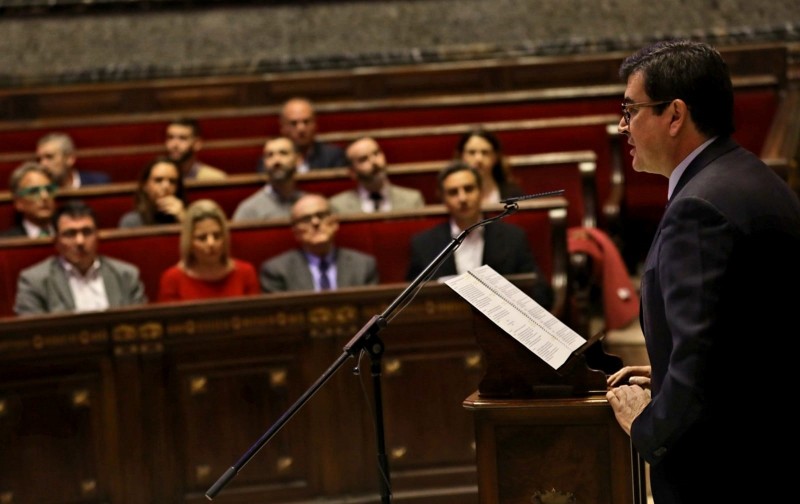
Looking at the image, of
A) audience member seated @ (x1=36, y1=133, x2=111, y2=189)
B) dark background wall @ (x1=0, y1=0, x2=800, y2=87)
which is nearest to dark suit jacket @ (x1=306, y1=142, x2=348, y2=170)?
audience member seated @ (x1=36, y1=133, x2=111, y2=189)

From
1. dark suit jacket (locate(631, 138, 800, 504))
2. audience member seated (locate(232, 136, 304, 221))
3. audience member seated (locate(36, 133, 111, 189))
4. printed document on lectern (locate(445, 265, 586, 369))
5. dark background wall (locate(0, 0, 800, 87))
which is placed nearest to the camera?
dark suit jacket (locate(631, 138, 800, 504))

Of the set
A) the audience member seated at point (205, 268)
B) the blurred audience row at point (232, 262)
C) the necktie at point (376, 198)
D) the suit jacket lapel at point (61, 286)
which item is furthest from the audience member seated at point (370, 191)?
the suit jacket lapel at point (61, 286)

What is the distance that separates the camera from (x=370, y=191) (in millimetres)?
4496

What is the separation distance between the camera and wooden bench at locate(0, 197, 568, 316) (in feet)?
12.8

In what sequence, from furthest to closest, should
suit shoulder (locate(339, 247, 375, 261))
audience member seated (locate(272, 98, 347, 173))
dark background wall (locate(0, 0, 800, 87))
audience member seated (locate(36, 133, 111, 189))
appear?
dark background wall (locate(0, 0, 800, 87))
audience member seated (locate(272, 98, 347, 173))
audience member seated (locate(36, 133, 111, 189))
suit shoulder (locate(339, 247, 375, 261))

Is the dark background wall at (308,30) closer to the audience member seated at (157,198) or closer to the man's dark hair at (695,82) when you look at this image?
the audience member seated at (157,198)

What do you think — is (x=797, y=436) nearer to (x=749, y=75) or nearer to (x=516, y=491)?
(x=516, y=491)

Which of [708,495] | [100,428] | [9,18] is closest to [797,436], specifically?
[708,495]

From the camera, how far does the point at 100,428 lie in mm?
3270

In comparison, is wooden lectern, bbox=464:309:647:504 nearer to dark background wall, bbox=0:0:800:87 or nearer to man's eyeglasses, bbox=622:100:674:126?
man's eyeglasses, bbox=622:100:674:126

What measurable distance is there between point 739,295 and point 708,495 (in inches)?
10.6

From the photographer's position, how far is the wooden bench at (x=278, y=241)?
3893mm

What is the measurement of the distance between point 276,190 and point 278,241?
0.49 meters

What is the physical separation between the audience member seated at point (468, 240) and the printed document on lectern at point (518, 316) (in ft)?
5.14
